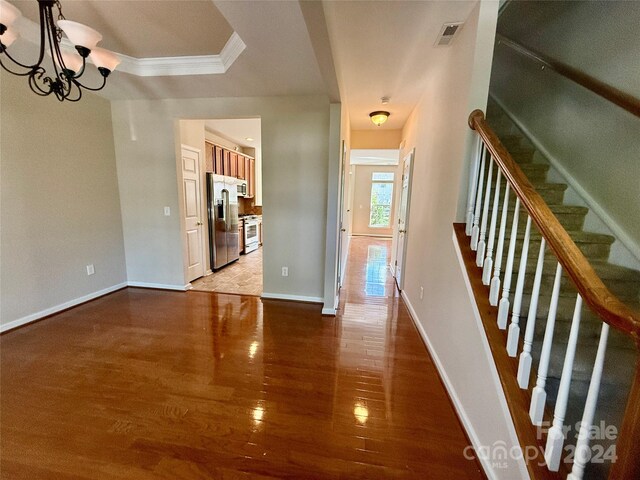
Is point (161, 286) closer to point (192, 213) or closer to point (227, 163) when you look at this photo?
point (192, 213)

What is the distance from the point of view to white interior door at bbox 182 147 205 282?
12.0 feet

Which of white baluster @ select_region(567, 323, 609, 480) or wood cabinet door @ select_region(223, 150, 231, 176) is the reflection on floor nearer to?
wood cabinet door @ select_region(223, 150, 231, 176)

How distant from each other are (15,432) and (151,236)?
2.47m

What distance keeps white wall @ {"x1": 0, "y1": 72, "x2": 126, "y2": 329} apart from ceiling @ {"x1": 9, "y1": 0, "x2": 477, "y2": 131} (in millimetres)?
662

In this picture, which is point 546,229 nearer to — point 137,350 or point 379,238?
point 137,350

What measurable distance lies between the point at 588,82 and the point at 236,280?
4.33 metres

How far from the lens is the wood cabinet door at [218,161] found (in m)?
4.85

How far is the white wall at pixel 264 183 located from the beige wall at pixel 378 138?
Result: 2.26 m

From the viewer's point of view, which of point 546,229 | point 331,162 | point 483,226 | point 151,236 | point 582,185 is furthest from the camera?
point 151,236

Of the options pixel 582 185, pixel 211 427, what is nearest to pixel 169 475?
pixel 211 427

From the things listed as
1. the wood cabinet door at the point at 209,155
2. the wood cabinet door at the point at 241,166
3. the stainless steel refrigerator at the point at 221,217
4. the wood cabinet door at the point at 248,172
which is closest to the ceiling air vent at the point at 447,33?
the stainless steel refrigerator at the point at 221,217

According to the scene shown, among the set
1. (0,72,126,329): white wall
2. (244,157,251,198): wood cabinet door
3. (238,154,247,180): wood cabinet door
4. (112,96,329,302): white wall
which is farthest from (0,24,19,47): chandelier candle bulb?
(244,157,251,198): wood cabinet door

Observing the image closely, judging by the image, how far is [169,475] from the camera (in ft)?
3.99

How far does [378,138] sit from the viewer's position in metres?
4.92
